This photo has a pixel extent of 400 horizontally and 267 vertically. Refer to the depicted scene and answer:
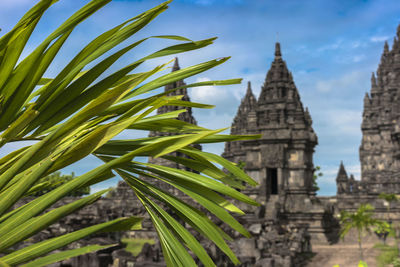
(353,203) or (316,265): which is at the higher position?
(353,203)

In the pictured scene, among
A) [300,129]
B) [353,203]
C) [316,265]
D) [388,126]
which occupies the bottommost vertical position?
[316,265]

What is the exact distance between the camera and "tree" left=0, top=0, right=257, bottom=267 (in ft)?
4.98

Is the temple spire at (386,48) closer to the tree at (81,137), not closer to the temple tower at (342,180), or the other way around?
the temple tower at (342,180)

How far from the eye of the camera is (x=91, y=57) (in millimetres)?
1822

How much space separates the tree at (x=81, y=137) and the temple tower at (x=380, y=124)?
32820mm

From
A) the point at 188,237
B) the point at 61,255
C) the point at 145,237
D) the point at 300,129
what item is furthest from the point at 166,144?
the point at 300,129

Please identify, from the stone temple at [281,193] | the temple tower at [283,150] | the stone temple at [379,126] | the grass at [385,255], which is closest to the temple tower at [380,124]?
the stone temple at [379,126]

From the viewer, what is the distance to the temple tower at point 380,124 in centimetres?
3459

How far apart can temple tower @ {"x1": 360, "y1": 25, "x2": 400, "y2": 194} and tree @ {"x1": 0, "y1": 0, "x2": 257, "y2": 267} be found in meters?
32.8

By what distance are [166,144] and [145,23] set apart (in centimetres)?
60

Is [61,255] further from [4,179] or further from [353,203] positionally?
[353,203]

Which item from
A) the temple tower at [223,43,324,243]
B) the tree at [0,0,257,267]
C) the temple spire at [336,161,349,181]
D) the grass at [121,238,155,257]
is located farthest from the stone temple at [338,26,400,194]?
the tree at [0,0,257,267]

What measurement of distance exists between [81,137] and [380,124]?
40.8 m

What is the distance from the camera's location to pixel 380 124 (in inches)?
1518
